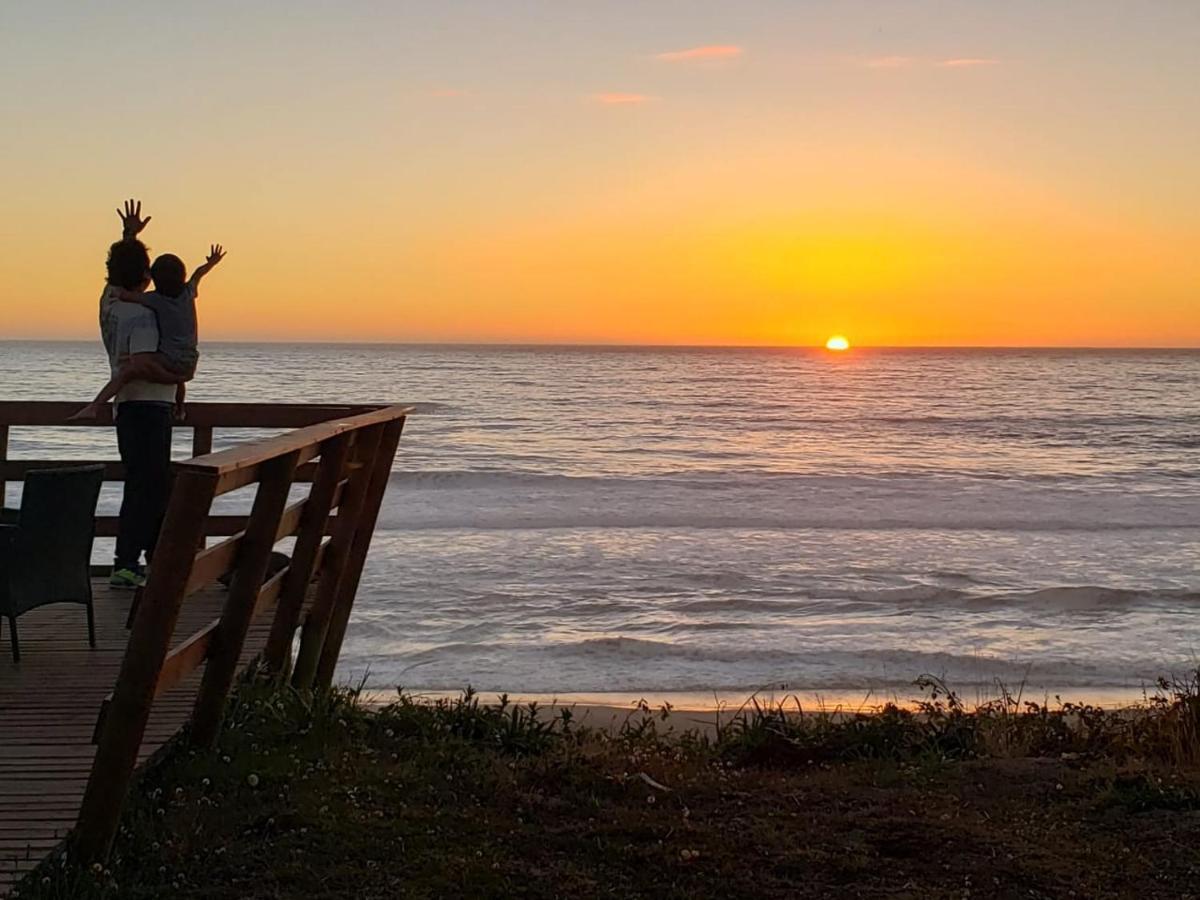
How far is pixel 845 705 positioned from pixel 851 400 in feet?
172

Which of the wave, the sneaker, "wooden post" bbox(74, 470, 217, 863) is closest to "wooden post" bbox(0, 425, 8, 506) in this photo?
the sneaker

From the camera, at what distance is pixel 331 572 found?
5605 millimetres

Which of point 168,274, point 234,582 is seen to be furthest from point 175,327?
point 234,582

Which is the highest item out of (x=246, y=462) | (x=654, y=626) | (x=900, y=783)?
(x=246, y=462)

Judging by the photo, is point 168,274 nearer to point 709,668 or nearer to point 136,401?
point 136,401

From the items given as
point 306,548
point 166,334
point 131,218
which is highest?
point 131,218

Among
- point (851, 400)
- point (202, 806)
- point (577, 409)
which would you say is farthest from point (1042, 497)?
point (851, 400)

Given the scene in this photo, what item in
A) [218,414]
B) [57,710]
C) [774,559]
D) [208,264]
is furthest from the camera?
[774,559]

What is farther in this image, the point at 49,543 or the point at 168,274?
the point at 168,274

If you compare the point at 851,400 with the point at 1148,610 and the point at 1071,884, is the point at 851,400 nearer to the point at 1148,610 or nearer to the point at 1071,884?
the point at 1148,610

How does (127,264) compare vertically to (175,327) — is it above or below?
above

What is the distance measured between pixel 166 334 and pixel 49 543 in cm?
144

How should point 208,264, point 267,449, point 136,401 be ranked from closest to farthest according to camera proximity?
point 267,449 < point 136,401 < point 208,264

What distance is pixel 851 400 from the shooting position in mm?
59125
